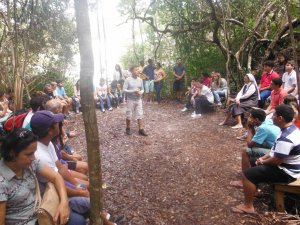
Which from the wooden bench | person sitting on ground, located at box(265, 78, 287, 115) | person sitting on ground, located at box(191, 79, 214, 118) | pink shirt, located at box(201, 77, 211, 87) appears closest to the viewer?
the wooden bench

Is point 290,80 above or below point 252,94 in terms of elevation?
above

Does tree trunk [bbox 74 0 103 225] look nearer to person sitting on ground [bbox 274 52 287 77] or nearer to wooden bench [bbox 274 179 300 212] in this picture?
wooden bench [bbox 274 179 300 212]

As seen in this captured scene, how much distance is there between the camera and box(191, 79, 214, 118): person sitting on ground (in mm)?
10094

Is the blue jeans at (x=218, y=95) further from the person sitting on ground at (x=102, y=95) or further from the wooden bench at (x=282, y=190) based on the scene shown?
the wooden bench at (x=282, y=190)

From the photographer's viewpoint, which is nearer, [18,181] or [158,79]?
[18,181]

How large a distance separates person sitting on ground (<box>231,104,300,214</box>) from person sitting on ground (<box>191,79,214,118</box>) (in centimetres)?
605

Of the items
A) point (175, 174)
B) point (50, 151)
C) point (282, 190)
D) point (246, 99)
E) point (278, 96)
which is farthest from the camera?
point (246, 99)

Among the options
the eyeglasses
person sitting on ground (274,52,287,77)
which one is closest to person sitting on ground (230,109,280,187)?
the eyeglasses

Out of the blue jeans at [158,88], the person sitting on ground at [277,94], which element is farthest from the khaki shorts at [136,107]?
the blue jeans at [158,88]

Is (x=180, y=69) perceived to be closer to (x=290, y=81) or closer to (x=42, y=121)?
(x=290, y=81)

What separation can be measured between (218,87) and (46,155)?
8.72 meters

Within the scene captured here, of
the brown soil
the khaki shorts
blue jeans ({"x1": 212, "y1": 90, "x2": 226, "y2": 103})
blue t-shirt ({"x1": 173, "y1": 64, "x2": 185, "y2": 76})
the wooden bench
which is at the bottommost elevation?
the brown soil

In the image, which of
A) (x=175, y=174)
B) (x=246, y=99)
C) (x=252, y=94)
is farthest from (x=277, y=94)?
(x=175, y=174)

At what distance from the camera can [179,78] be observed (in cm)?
1281
